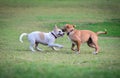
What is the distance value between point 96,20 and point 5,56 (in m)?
13.4

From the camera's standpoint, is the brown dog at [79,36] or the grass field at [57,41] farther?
the brown dog at [79,36]

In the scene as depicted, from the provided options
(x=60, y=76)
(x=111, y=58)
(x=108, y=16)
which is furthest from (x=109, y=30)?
(x=60, y=76)

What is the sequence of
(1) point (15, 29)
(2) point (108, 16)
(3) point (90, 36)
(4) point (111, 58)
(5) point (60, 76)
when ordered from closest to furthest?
(5) point (60, 76) → (4) point (111, 58) → (3) point (90, 36) → (1) point (15, 29) → (2) point (108, 16)

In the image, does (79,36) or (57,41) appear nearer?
(79,36)

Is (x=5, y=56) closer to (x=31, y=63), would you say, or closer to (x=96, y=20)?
(x=31, y=63)

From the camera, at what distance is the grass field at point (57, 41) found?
31.3 ft

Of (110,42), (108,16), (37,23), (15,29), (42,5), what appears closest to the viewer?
(110,42)

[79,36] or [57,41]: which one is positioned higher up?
[79,36]

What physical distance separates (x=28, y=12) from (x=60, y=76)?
2043 centimetres

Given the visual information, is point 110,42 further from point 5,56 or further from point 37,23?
point 37,23

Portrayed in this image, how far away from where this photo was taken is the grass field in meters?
9.54

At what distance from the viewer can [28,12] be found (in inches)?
1147

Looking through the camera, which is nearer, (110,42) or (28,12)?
(110,42)

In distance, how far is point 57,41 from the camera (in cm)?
1691
